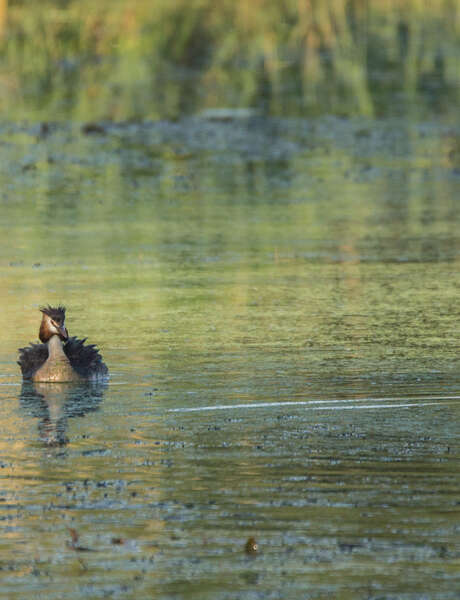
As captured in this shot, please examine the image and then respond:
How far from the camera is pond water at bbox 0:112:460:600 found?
7.05 meters

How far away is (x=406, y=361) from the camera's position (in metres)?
11.1

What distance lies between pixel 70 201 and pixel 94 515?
1166 centimetres

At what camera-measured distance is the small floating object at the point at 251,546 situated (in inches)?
279

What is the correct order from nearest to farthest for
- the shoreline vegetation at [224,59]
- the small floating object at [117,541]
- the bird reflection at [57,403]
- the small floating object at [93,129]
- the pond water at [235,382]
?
the pond water at [235,382] → the small floating object at [117,541] → the bird reflection at [57,403] → the small floating object at [93,129] → the shoreline vegetation at [224,59]

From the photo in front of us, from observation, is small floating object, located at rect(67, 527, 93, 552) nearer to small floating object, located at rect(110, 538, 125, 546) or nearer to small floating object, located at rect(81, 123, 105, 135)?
small floating object, located at rect(110, 538, 125, 546)

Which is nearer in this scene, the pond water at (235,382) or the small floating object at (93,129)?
the pond water at (235,382)

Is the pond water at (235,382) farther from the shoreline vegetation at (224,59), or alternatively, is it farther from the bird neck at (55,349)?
the shoreline vegetation at (224,59)

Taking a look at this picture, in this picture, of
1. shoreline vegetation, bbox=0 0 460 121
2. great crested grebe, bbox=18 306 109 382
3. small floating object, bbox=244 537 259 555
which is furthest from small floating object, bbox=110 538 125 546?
shoreline vegetation, bbox=0 0 460 121

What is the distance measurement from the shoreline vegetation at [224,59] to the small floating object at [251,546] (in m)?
18.4

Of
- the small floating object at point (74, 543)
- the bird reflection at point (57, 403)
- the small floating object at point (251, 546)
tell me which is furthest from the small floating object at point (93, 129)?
the small floating object at point (251, 546)

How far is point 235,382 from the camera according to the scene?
10.5 meters

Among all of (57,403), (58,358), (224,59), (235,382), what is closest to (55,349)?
(58,358)

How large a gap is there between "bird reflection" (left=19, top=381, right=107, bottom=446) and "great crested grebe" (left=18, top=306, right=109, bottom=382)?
0.06 meters

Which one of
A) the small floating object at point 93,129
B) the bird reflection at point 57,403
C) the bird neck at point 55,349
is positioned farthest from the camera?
the small floating object at point 93,129
